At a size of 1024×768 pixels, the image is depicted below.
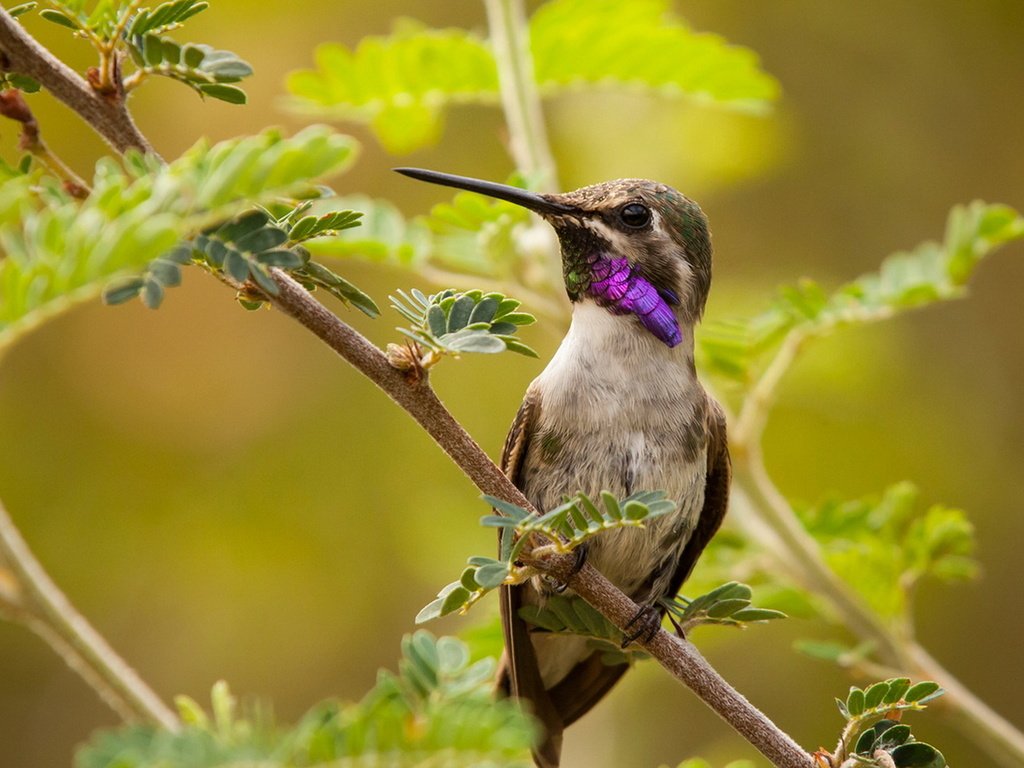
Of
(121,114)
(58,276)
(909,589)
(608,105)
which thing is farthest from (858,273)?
(58,276)

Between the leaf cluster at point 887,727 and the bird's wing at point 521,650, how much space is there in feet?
3.92

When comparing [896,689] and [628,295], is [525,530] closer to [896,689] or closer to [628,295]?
[896,689]

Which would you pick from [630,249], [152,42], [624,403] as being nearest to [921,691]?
[624,403]

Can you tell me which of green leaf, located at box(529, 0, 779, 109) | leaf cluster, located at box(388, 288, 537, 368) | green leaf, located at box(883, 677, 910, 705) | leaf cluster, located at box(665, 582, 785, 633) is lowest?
green leaf, located at box(883, 677, 910, 705)

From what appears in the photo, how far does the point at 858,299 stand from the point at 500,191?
113cm

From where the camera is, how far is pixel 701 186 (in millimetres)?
4969

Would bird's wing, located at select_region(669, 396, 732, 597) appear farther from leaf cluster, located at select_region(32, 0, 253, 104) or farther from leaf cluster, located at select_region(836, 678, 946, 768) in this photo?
leaf cluster, located at select_region(32, 0, 253, 104)

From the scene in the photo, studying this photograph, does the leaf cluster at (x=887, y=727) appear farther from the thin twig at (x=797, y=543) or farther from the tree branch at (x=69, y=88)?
the tree branch at (x=69, y=88)

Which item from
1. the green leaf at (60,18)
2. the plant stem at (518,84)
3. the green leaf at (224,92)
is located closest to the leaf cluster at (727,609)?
the green leaf at (224,92)

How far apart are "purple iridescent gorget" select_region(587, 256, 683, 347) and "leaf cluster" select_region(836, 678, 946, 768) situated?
4.37 ft

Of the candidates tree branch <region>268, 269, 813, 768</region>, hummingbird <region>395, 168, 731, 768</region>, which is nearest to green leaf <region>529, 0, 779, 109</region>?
hummingbird <region>395, 168, 731, 768</region>

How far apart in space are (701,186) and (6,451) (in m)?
3.68

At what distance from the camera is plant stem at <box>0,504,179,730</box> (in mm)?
1872

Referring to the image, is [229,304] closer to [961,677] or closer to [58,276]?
[961,677]
